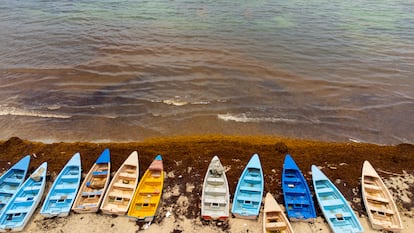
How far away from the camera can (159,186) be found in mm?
10477

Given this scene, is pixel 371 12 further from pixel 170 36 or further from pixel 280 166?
pixel 280 166

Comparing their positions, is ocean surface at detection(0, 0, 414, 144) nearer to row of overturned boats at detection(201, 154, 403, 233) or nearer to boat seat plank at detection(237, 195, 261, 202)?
row of overturned boats at detection(201, 154, 403, 233)

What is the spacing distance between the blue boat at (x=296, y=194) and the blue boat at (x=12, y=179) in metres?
11.3

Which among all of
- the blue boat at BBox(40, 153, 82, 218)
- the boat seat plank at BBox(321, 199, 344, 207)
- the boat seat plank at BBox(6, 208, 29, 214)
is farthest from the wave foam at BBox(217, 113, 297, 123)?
the boat seat plank at BBox(6, 208, 29, 214)

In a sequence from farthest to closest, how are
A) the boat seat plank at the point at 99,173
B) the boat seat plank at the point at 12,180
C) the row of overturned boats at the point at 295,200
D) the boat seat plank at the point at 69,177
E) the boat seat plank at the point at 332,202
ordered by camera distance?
the boat seat plank at the point at 99,173, the boat seat plank at the point at 69,177, the boat seat plank at the point at 12,180, the boat seat plank at the point at 332,202, the row of overturned boats at the point at 295,200

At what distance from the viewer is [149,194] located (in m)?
10.2

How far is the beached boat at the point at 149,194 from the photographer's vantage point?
30.9 feet

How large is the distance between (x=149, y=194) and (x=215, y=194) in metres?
2.74

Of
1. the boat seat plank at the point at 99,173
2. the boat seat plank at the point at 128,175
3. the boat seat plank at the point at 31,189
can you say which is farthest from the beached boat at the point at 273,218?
the boat seat plank at the point at 31,189

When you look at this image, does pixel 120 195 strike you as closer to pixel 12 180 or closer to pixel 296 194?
pixel 12 180

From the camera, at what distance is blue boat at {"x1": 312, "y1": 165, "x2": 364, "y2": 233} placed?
9.13m

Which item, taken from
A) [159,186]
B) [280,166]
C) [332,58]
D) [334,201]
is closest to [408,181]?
[334,201]

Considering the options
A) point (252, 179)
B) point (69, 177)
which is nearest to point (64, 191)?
point (69, 177)

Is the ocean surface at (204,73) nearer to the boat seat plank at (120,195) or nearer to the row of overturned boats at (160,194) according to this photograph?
the row of overturned boats at (160,194)
